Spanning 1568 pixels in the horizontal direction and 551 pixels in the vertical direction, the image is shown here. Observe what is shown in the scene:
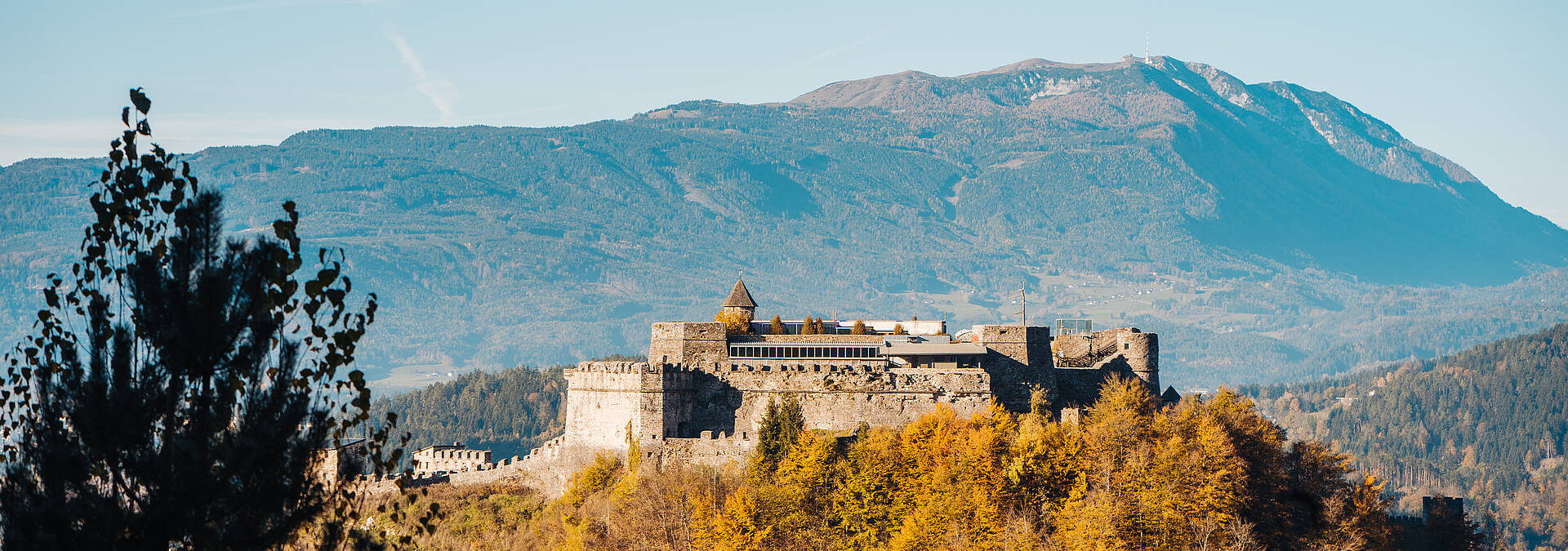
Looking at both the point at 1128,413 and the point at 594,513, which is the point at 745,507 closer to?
the point at 594,513

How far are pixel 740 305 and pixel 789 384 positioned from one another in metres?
11.3

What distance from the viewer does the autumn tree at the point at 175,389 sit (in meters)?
23.7

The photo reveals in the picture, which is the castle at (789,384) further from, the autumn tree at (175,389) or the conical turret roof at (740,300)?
the autumn tree at (175,389)

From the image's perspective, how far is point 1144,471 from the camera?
71.5 meters

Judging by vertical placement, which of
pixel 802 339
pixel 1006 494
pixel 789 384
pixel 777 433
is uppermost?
pixel 802 339

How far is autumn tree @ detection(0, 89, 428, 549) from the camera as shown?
77.7 feet

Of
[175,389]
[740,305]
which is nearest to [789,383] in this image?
[740,305]

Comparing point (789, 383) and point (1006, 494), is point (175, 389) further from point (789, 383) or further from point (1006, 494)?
point (789, 383)

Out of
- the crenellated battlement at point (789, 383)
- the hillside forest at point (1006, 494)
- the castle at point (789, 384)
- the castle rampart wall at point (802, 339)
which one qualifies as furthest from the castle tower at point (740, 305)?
the hillside forest at point (1006, 494)

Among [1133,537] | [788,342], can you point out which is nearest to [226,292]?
[1133,537]

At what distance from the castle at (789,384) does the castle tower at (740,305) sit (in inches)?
35.1

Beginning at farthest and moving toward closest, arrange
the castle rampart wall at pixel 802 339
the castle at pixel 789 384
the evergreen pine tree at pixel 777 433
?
the castle rampart wall at pixel 802 339 → the castle at pixel 789 384 → the evergreen pine tree at pixel 777 433

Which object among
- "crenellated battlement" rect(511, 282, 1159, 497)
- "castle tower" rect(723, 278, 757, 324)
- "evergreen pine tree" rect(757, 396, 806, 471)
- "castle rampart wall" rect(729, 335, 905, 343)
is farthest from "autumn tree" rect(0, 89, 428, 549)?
"castle tower" rect(723, 278, 757, 324)

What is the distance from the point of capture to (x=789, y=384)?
8431 centimetres
